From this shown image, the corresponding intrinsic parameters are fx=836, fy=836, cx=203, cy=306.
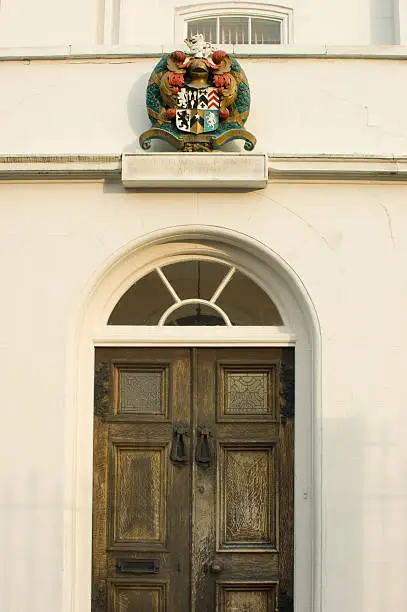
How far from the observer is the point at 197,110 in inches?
239

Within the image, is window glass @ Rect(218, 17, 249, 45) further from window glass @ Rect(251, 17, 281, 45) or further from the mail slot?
the mail slot

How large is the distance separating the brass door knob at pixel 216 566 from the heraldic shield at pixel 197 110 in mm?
3147

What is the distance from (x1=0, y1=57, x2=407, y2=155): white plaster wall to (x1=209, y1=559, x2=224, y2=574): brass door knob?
305 centimetres

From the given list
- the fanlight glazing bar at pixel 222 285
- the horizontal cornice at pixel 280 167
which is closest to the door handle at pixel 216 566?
the fanlight glazing bar at pixel 222 285

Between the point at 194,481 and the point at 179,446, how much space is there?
0.28 metres

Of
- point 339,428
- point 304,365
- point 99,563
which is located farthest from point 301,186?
point 99,563

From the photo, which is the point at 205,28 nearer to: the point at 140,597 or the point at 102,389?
the point at 102,389

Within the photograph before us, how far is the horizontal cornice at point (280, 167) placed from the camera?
6.00 meters

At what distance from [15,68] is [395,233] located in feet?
10.2

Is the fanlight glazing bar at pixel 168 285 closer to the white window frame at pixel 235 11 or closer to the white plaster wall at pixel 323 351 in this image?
the white plaster wall at pixel 323 351

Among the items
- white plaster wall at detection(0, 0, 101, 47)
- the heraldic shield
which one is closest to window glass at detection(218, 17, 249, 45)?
white plaster wall at detection(0, 0, 101, 47)

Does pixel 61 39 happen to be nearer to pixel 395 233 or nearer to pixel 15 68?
pixel 15 68

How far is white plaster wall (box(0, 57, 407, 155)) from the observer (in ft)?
20.3

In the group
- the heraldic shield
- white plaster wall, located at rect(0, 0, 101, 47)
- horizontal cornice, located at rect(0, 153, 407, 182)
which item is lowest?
horizontal cornice, located at rect(0, 153, 407, 182)
